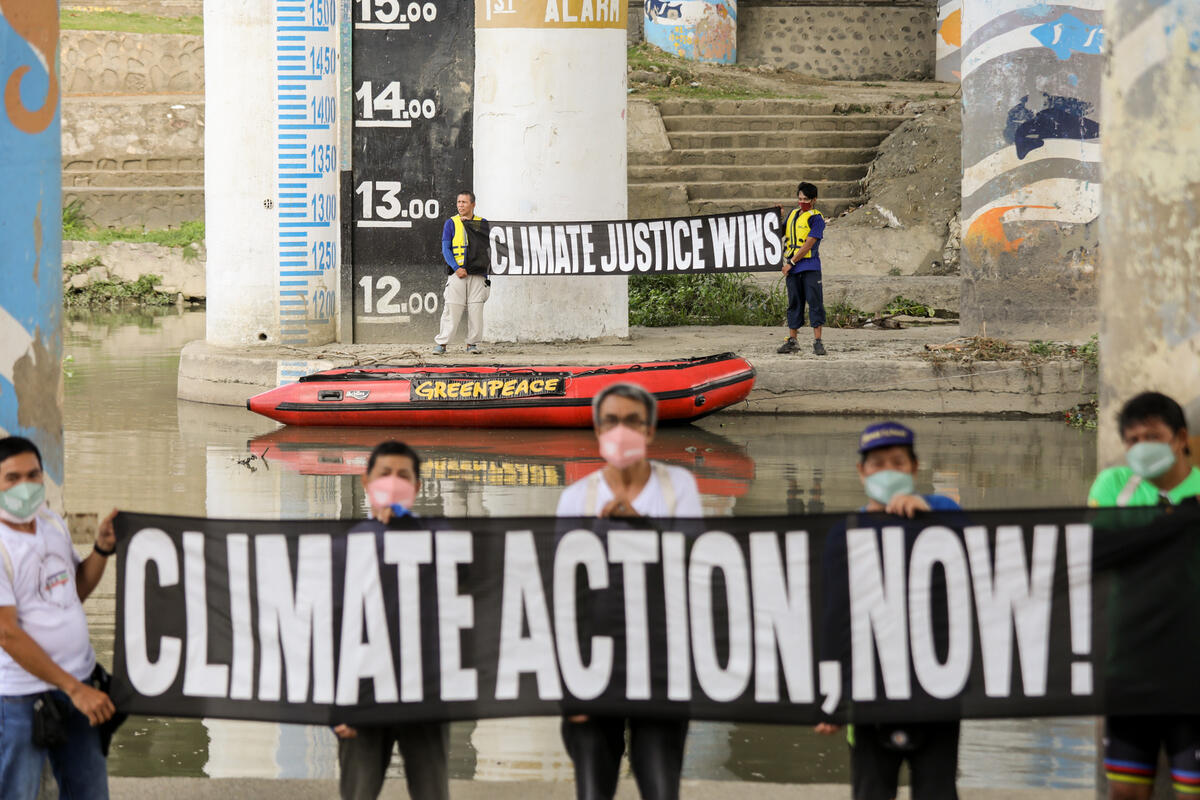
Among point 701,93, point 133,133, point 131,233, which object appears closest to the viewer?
point 701,93

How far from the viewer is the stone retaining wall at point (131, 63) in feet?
121

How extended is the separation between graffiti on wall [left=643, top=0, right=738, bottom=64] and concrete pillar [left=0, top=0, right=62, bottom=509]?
92.8 ft

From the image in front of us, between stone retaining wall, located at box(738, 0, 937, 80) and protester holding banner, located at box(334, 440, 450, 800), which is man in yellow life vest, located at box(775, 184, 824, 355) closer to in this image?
protester holding banner, located at box(334, 440, 450, 800)

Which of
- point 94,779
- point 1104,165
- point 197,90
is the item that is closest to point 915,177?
point 197,90

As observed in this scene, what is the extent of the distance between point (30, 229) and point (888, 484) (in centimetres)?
327

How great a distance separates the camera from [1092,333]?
18.2 metres

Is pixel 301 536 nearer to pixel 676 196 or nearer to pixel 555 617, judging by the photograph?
pixel 555 617

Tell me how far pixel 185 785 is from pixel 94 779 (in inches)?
37.0

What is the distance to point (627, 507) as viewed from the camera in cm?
565

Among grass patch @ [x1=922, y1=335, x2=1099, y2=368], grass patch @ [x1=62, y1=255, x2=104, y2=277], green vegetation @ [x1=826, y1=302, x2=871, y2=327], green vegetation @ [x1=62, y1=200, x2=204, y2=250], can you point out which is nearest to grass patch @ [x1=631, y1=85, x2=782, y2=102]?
green vegetation @ [x1=826, y1=302, x2=871, y2=327]

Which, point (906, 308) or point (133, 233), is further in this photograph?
point (133, 233)

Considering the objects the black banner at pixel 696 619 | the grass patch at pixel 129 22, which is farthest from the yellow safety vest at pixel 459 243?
the grass patch at pixel 129 22

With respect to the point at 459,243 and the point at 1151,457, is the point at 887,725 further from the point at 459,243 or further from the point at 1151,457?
the point at 459,243

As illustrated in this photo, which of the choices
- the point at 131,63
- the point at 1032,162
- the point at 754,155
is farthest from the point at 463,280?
the point at 131,63
